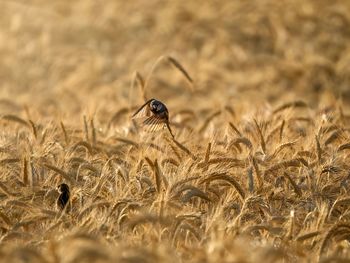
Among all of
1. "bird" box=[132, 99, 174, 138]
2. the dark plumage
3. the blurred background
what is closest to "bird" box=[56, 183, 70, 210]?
the dark plumage

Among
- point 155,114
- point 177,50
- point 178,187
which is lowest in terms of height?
point 178,187

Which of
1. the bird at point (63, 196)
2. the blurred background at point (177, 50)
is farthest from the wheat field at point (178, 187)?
the blurred background at point (177, 50)

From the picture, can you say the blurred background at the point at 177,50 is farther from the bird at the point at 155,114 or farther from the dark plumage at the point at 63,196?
the dark plumage at the point at 63,196

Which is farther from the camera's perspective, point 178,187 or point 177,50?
point 177,50

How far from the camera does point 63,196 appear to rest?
15.6ft

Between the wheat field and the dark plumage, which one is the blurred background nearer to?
the wheat field

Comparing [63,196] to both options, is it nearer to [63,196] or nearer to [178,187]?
[63,196]

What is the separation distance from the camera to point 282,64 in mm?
13336

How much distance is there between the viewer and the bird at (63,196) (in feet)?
15.5

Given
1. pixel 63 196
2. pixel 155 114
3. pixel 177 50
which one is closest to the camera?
pixel 63 196

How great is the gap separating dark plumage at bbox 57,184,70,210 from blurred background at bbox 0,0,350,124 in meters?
7.22

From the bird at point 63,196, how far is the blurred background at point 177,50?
7.22 meters

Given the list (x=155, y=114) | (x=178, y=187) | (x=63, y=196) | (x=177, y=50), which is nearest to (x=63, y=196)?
(x=63, y=196)

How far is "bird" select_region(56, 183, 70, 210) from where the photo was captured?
4.74 m
